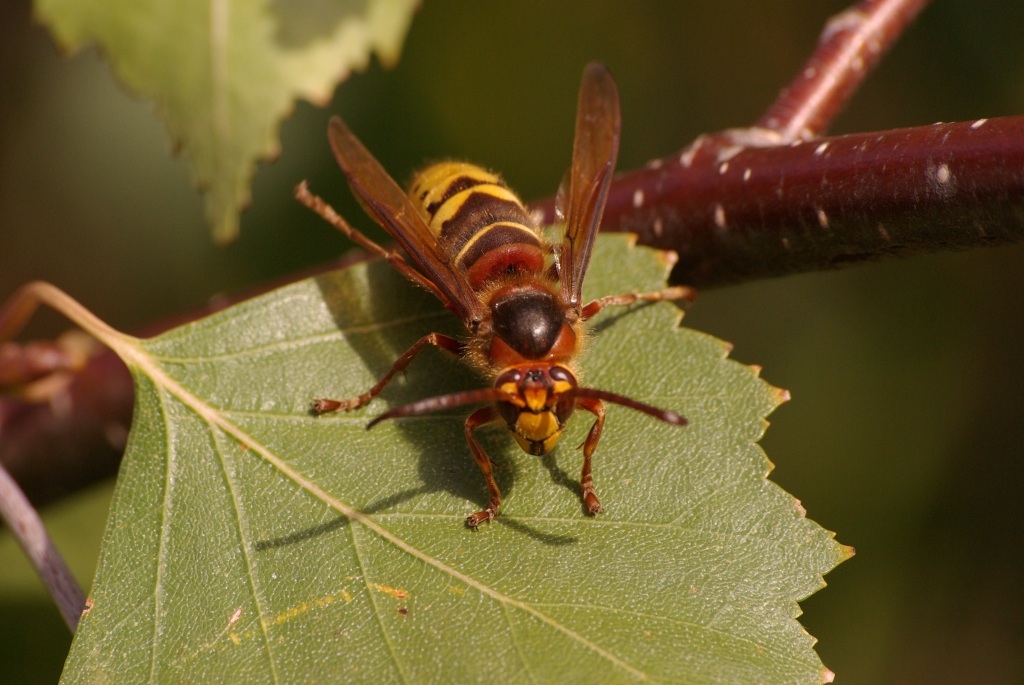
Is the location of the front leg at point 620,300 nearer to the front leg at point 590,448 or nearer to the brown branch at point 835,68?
the front leg at point 590,448

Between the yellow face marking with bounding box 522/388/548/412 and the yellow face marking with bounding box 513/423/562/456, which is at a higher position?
the yellow face marking with bounding box 522/388/548/412

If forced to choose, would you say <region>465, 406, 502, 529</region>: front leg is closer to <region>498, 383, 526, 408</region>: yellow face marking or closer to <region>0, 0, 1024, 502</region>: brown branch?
<region>498, 383, 526, 408</region>: yellow face marking

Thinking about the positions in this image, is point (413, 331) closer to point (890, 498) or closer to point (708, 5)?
point (890, 498)

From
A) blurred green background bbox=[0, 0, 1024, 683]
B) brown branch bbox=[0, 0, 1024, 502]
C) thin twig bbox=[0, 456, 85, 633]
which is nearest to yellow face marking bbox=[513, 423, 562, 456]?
brown branch bbox=[0, 0, 1024, 502]

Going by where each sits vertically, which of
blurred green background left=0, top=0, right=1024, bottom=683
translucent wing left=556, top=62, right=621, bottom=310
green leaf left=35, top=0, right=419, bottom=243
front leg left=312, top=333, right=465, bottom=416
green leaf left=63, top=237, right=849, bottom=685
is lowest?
green leaf left=63, top=237, right=849, bottom=685

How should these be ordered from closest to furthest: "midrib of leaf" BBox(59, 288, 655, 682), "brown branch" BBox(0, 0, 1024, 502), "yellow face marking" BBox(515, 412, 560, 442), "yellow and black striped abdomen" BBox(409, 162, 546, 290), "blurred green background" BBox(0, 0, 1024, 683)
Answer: "midrib of leaf" BBox(59, 288, 655, 682)
"brown branch" BBox(0, 0, 1024, 502)
"yellow face marking" BBox(515, 412, 560, 442)
"yellow and black striped abdomen" BBox(409, 162, 546, 290)
"blurred green background" BBox(0, 0, 1024, 683)

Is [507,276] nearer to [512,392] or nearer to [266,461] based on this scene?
[512,392]

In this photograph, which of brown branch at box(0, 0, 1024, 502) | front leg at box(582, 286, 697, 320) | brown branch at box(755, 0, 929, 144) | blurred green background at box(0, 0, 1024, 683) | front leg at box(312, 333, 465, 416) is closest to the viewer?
brown branch at box(0, 0, 1024, 502)

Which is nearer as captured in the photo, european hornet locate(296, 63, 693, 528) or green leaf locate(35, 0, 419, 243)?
european hornet locate(296, 63, 693, 528)
